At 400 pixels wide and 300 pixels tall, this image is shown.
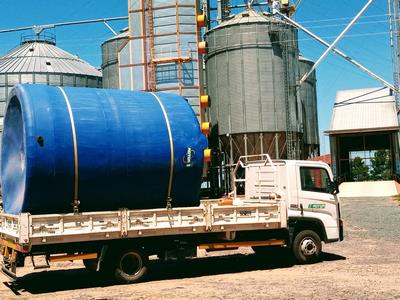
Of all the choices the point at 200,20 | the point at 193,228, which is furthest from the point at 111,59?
the point at 193,228

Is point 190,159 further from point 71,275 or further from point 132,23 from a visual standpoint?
point 132,23

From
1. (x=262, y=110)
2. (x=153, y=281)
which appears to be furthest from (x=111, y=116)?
(x=262, y=110)

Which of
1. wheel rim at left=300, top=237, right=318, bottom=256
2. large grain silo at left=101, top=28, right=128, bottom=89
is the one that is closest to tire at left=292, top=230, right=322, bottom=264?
wheel rim at left=300, top=237, right=318, bottom=256

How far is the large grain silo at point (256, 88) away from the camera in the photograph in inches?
1661

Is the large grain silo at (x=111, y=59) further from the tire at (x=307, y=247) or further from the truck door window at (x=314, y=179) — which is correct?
the tire at (x=307, y=247)

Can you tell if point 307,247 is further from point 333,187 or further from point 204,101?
point 204,101

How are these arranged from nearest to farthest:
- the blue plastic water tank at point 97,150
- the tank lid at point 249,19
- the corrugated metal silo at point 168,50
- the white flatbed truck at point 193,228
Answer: the white flatbed truck at point 193,228
the blue plastic water tank at point 97,150
the corrugated metal silo at point 168,50
the tank lid at point 249,19

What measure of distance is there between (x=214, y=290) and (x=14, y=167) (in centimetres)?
541

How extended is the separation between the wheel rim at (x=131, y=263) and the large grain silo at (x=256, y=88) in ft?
102

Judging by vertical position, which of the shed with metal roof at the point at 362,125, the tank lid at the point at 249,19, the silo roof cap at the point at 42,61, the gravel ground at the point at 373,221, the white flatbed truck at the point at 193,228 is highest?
the silo roof cap at the point at 42,61

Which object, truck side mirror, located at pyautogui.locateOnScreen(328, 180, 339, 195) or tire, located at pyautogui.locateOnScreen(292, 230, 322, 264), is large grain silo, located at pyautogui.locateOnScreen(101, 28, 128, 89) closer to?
truck side mirror, located at pyautogui.locateOnScreen(328, 180, 339, 195)

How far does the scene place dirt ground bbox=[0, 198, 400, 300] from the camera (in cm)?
1061

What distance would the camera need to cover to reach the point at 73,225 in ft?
36.8

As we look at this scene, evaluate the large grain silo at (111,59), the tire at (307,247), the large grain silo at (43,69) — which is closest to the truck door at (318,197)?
the tire at (307,247)
